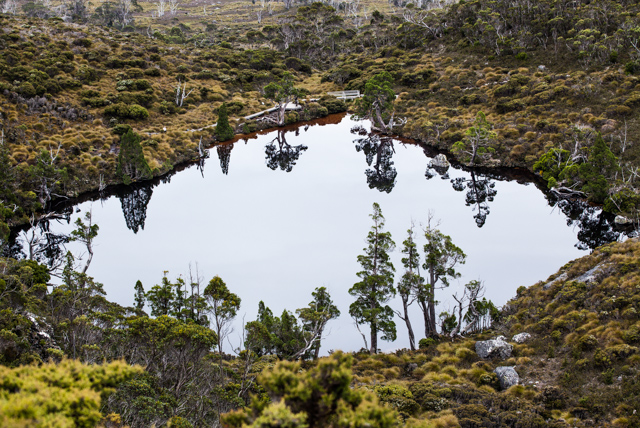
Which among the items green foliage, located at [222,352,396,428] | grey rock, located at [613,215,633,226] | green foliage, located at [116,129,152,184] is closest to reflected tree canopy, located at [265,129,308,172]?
green foliage, located at [116,129,152,184]

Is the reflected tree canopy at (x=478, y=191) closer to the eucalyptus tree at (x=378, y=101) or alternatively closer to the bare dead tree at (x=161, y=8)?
the eucalyptus tree at (x=378, y=101)

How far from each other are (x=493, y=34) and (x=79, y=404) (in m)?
71.0

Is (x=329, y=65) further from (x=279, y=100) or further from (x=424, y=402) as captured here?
(x=424, y=402)

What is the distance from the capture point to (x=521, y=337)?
1995cm

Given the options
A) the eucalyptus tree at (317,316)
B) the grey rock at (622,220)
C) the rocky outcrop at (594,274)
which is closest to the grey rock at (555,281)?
the rocky outcrop at (594,274)

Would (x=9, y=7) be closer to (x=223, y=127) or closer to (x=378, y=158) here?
(x=223, y=127)

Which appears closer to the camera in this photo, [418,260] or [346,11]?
[418,260]

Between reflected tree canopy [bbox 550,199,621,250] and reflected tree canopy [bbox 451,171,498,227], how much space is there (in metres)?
5.13

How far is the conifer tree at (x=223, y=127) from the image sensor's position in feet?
178

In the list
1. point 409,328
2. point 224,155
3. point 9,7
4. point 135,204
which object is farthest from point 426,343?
point 9,7

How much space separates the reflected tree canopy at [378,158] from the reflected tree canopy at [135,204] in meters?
20.2

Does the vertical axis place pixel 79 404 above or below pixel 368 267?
below

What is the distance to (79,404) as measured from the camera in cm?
656

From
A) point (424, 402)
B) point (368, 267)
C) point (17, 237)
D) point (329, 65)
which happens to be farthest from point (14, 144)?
point (329, 65)
